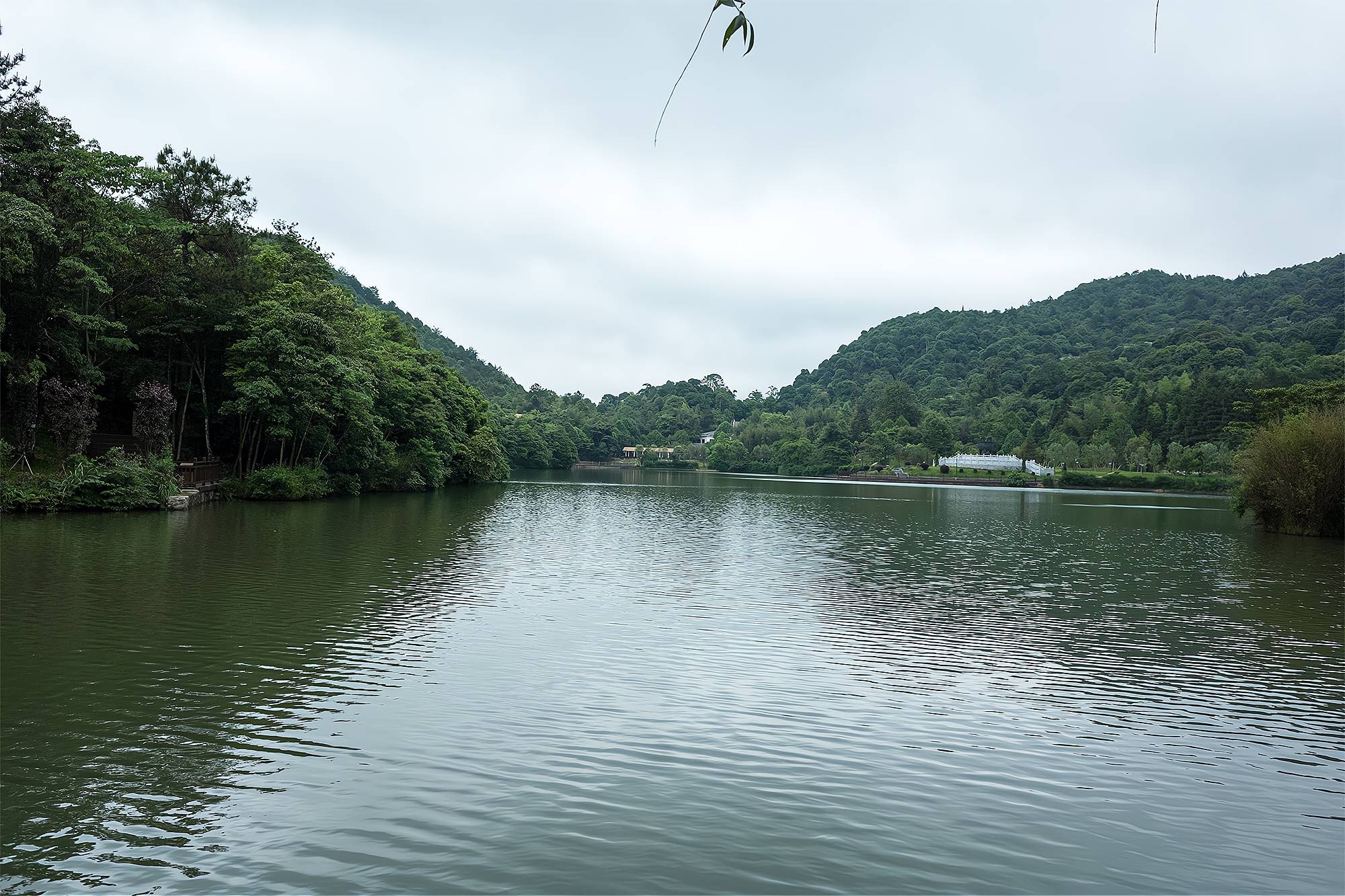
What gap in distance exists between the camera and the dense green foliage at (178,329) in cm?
3106

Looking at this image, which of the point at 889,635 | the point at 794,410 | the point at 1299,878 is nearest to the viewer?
the point at 1299,878

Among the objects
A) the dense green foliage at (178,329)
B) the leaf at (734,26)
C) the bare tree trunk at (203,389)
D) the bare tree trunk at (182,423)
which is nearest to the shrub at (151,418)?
the dense green foliage at (178,329)

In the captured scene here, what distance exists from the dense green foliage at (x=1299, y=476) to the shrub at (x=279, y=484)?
43.9m

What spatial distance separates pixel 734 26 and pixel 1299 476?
137ft

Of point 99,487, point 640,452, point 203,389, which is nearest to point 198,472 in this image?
point 203,389

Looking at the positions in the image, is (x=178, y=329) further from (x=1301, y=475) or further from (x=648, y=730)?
(x=1301, y=475)

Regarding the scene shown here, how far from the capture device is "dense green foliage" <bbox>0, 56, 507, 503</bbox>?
31.1 m

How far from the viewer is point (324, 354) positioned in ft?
137

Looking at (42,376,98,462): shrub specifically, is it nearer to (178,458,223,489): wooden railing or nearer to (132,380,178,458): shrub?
(132,380,178,458): shrub

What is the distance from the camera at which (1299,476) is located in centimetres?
3578

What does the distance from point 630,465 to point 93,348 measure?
143m

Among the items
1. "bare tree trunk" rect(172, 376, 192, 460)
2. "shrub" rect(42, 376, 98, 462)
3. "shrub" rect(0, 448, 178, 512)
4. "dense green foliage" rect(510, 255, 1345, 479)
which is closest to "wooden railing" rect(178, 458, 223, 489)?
"bare tree trunk" rect(172, 376, 192, 460)

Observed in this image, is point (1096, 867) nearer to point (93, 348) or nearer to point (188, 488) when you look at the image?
point (188, 488)

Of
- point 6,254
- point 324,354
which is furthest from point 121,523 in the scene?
point 324,354
